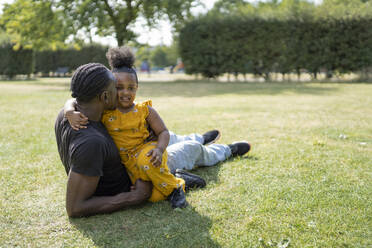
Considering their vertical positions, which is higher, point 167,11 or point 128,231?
point 167,11

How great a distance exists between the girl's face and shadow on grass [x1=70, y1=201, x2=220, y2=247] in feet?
3.17

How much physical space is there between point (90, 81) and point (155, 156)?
81 centimetres

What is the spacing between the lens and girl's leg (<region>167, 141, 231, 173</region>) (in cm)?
361

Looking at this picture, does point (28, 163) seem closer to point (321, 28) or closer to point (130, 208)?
point (130, 208)

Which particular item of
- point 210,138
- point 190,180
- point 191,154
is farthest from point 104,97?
point 210,138

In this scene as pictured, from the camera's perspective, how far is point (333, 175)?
3.75 metres

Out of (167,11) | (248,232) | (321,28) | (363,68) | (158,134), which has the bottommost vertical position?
(248,232)

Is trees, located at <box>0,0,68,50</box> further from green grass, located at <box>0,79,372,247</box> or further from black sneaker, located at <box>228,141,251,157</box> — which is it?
black sneaker, located at <box>228,141,251,157</box>

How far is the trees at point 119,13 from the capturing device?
71.0ft

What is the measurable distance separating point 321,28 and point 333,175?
57.4 feet

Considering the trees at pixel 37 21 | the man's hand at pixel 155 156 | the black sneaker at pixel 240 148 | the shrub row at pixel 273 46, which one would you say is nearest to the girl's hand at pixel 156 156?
the man's hand at pixel 155 156

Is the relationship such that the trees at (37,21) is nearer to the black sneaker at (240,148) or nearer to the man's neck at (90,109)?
the black sneaker at (240,148)

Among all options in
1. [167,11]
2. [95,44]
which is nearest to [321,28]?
[167,11]

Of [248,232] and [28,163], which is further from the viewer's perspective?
[28,163]
